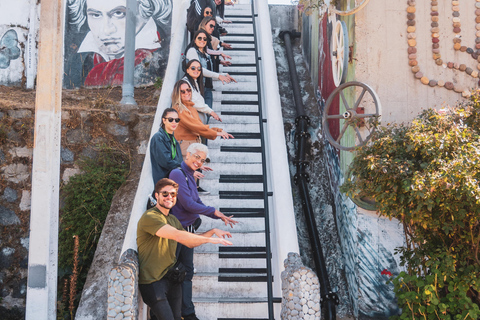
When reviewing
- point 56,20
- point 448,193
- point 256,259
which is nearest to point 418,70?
point 448,193

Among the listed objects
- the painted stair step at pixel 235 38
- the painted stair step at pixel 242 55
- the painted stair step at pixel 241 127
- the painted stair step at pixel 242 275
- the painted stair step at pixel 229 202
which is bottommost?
the painted stair step at pixel 242 275

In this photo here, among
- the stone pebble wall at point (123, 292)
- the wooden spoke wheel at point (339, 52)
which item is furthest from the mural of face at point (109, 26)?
the stone pebble wall at point (123, 292)

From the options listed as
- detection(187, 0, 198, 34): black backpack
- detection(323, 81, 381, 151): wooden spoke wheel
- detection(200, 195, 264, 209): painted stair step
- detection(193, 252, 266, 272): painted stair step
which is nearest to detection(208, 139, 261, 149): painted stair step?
detection(200, 195, 264, 209): painted stair step

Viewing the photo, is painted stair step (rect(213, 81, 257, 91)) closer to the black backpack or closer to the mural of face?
the black backpack

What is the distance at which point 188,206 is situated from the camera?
15.4 ft

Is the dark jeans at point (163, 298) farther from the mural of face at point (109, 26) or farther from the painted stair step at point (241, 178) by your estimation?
the mural of face at point (109, 26)

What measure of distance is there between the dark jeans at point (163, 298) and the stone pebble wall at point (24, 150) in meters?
4.05

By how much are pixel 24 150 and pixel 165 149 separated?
153 inches

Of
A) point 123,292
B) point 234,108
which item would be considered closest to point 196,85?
point 234,108

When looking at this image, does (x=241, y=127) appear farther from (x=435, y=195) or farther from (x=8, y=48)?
(x=8, y=48)

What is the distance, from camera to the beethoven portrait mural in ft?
36.3

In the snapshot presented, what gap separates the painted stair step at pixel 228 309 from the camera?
5156 mm

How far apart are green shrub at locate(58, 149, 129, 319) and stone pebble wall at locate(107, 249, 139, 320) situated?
10.4 ft

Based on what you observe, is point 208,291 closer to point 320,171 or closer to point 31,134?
point 320,171
